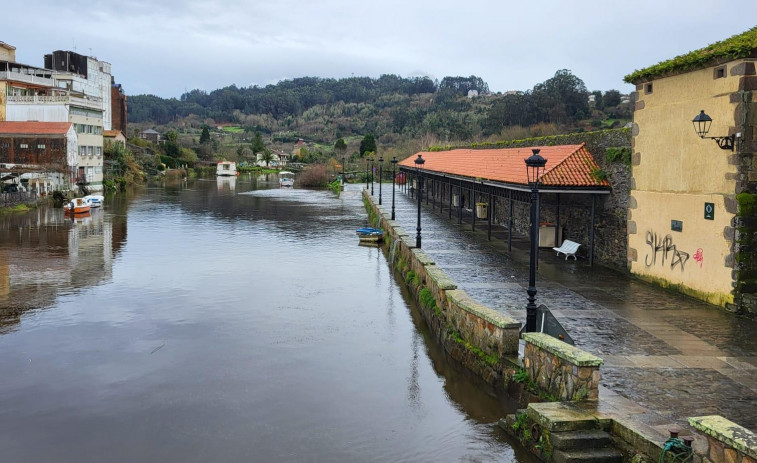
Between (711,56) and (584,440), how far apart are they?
9.62 m

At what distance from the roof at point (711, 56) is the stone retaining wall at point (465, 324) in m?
7.02

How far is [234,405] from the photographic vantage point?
11.8 metres

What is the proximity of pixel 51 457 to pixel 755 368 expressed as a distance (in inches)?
415

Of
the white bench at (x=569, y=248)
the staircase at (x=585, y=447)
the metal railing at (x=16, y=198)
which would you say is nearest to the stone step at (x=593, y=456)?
the staircase at (x=585, y=447)

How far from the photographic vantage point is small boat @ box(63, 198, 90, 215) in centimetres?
4222

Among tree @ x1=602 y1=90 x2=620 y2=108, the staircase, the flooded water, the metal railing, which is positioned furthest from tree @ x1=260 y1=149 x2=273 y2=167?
the staircase

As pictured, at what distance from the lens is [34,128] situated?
52125mm

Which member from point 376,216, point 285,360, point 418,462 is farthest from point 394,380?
point 376,216

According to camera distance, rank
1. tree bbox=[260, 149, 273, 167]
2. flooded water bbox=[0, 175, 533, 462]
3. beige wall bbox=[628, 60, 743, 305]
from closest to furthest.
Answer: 1. flooded water bbox=[0, 175, 533, 462]
2. beige wall bbox=[628, 60, 743, 305]
3. tree bbox=[260, 149, 273, 167]

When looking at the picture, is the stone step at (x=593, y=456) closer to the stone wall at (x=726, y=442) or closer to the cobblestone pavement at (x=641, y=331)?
the cobblestone pavement at (x=641, y=331)

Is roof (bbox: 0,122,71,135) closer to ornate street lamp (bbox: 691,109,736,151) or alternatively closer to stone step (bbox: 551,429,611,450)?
ornate street lamp (bbox: 691,109,736,151)

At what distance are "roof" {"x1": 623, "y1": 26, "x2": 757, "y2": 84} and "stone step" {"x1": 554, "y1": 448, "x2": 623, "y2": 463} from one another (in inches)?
358

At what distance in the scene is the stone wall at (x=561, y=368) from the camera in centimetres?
893

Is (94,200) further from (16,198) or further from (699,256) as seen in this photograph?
(699,256)
